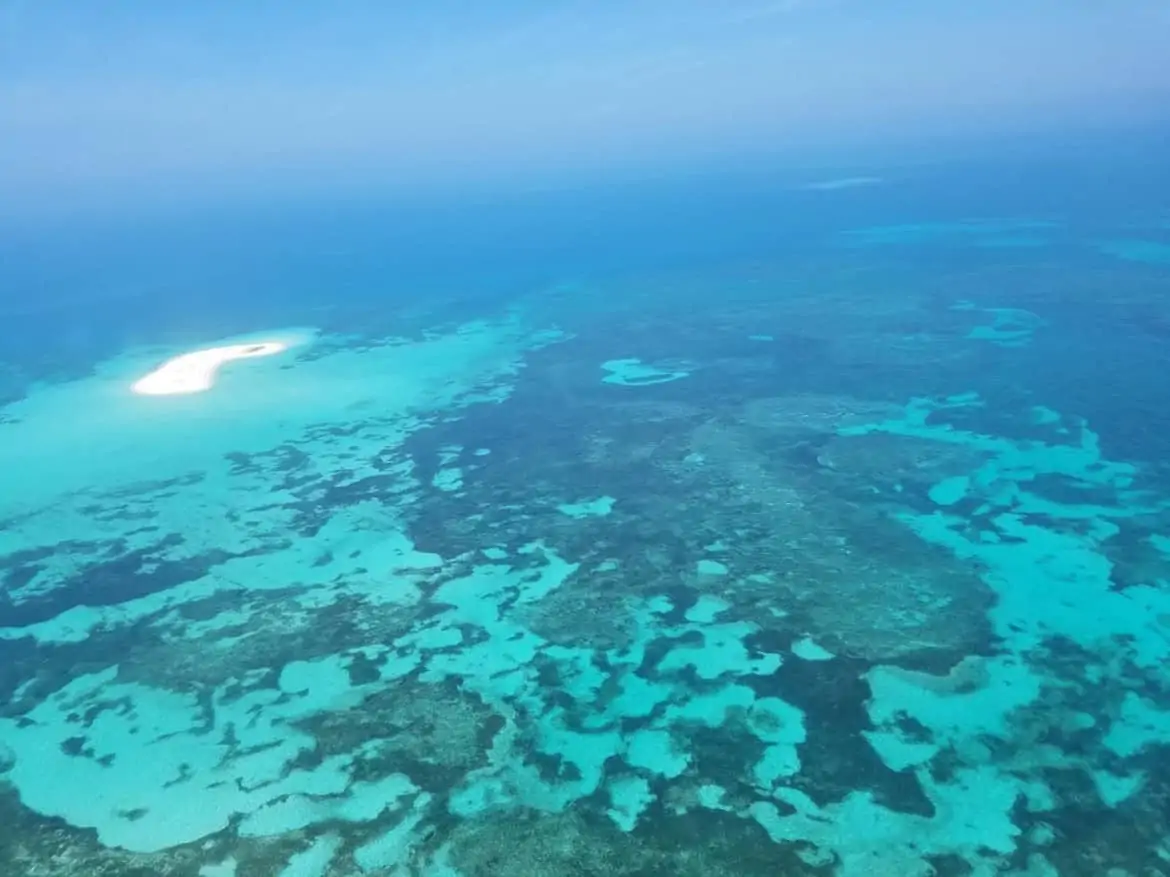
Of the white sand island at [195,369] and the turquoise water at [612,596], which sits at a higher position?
the white sand island at [195,369]

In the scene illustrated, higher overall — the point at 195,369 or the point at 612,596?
the point at 195,369

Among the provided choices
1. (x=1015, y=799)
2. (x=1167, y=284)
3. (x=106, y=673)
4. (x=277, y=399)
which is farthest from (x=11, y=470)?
(x=1167, y=284)

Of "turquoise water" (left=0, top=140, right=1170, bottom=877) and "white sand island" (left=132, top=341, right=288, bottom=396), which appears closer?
"turquoise water" (left=0, top=140, right=1170, bottom=877)

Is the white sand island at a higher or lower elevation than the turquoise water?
higher

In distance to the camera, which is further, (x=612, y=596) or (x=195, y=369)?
(x=195, y=369)
